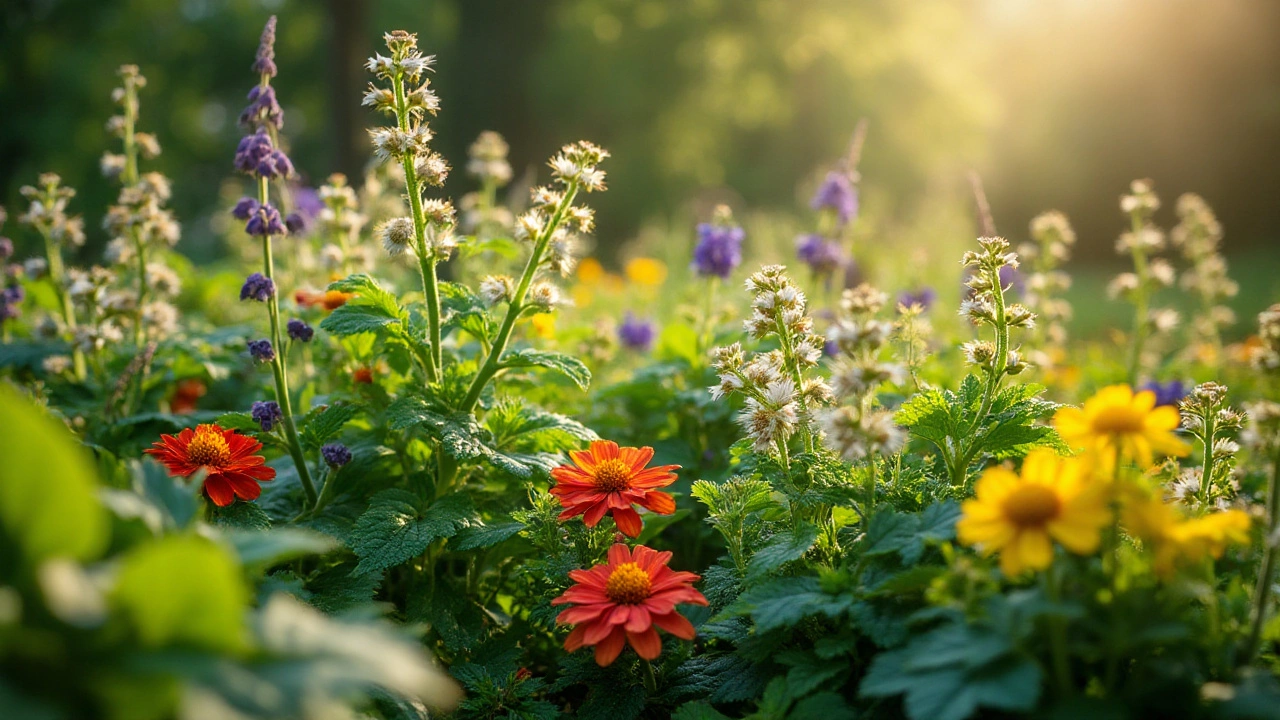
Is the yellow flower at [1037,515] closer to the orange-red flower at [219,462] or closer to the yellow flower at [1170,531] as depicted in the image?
the yellow flower at [1170,531]

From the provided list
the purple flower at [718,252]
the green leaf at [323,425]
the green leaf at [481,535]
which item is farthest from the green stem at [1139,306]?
the green leaf at [323,425]

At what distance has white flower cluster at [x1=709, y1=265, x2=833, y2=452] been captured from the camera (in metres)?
1.74

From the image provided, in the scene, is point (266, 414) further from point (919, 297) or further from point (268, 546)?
point (919, 297)

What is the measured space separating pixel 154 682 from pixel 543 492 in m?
1.30

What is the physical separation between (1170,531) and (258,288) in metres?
1.85

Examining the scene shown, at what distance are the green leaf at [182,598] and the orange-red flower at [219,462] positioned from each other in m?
0.85

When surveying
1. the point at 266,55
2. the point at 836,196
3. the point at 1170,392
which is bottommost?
the point at 1170,392

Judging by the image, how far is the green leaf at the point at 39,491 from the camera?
0.93 m

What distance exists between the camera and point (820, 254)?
139 inches

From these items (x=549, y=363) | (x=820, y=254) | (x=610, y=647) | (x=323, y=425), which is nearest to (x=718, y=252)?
(x=820, y=254)

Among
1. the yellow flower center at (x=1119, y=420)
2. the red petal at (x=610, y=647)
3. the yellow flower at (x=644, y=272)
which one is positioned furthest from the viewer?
the yellow flower at (x=644, y=272)

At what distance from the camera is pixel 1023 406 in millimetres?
1884

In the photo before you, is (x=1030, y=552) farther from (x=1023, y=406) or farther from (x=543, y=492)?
(x=543, y=492)

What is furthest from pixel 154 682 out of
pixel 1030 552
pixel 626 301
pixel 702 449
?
pixel 626 301
